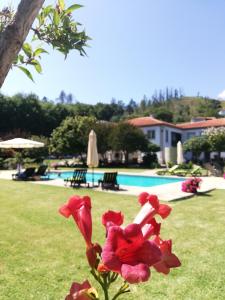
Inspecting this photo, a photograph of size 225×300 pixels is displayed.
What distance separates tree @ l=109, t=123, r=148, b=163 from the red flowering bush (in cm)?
3810

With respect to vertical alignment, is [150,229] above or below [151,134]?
below

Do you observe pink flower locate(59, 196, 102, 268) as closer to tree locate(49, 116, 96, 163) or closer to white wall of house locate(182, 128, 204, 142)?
tree locate(49, 116, 96, 163)

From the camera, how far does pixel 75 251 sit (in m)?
7.11

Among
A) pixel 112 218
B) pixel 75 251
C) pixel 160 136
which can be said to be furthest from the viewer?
pixel 160 136

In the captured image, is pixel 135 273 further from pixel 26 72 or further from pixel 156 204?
pixel 26 72

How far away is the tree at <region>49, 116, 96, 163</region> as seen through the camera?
134ft

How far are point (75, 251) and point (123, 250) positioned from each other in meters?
6.49

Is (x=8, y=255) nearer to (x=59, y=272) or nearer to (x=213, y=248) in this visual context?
(x=59, y=272)

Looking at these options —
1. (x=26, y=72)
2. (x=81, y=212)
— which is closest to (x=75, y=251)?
(x=26, y=72)

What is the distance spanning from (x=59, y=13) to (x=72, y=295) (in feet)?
4.67

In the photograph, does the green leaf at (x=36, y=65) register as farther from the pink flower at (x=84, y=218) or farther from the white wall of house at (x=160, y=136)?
the white wall of house at (x=160, y=136)

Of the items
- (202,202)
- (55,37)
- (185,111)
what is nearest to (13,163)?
(202,202)

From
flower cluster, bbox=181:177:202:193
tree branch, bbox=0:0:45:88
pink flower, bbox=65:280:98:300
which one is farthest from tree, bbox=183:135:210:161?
pink flower, bbox=65:280:98:300

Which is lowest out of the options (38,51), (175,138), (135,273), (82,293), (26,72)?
(82,293)
